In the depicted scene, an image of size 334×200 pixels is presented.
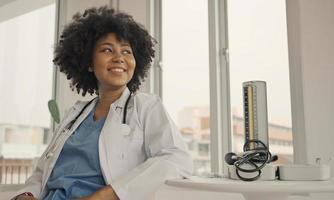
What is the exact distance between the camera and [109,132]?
1.45 meters

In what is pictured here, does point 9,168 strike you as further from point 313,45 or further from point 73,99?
point 313,45

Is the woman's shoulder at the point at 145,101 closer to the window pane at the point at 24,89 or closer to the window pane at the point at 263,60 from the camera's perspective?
the window pane at the point at 263,60

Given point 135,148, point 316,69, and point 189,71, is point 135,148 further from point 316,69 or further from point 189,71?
point 189,71

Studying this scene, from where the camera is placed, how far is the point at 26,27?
2.71m

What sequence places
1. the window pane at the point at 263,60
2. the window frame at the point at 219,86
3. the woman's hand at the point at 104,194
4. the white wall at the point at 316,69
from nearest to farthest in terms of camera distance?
the woman's hand at the point at 104,194 < the white wall at the point at 316,69 < the window pane at the point at 263,60 < the window frame at the point at 219,86

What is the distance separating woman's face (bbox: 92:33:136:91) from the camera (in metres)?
1.59

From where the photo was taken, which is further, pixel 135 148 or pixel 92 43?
pixel 92 43

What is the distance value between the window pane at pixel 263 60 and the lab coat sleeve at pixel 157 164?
2.76ft

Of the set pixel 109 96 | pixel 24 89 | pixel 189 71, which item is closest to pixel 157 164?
pixel 109 96

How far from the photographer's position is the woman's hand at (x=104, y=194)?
4.21ft

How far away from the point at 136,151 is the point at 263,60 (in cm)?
117

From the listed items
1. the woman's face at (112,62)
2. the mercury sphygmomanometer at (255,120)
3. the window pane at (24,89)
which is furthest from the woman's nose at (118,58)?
the window pane at (24,89)

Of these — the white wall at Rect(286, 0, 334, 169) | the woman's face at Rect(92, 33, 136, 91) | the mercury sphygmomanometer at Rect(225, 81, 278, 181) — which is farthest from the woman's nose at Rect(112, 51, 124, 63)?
the white wall at Rect(286, 0, 334, 169)

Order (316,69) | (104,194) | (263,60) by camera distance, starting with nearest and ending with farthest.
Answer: (104,194)
(316,69)
(263,60)
